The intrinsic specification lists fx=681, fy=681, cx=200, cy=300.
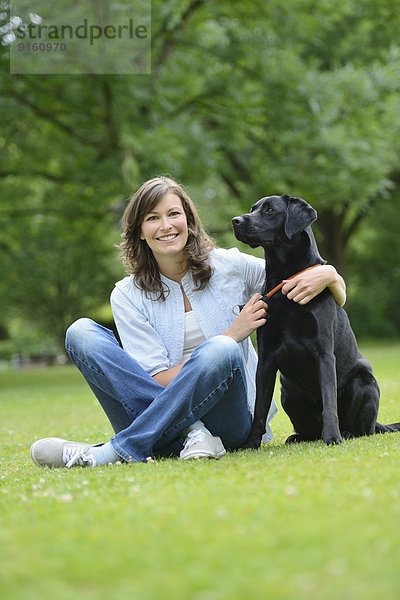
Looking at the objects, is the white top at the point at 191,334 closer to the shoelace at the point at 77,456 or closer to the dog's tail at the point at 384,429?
the shoelace at the point at 77,456

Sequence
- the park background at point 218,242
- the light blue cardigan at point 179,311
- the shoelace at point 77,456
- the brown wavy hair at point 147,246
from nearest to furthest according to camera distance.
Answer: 1. the park background at point 218,242
2. the shoelace at point 77,456
3. the light blue cardigan at point 179,311
4. the brown wavy hair at point 147,246

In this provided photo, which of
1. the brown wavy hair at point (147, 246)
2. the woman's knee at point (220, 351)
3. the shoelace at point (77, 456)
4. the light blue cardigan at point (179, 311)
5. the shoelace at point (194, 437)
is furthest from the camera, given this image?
the brown wavy hair at point (147, 246)

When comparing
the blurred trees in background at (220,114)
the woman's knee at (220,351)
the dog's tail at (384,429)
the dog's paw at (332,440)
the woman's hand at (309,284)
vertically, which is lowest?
the dog's tail at (384,429)

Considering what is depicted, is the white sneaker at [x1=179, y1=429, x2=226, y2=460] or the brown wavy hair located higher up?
the brown wavy hair

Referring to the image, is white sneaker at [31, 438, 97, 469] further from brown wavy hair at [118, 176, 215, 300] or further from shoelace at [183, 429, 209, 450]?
brown wavy hair at [118, 176, 215, 300]

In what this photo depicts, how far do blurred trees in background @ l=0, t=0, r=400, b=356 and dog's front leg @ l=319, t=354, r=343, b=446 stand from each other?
9.14m

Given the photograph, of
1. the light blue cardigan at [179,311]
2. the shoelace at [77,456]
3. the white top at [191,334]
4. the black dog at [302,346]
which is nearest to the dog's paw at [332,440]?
the black dog at [302,346]

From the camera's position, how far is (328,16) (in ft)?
59.0

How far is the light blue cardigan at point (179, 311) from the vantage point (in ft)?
14.9

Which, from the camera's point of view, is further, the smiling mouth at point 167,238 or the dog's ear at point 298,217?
the smiling mouth at point 167,238

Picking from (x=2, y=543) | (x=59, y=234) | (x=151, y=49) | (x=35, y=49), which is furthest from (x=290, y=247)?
(x=59, y=234)

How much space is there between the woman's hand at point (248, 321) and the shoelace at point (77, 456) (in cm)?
116

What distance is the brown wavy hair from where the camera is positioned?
15.4 feet

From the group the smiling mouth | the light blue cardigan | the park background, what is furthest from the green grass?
the smiling mouth
